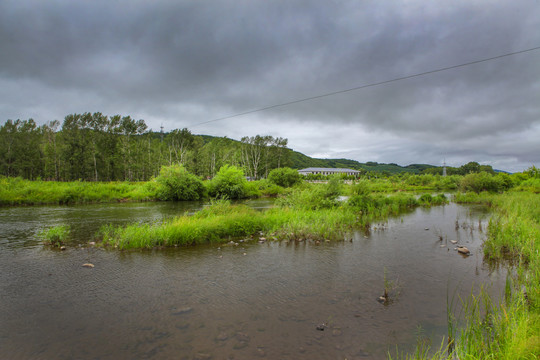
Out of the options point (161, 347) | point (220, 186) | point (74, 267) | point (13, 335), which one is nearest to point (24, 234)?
point (74, 267)

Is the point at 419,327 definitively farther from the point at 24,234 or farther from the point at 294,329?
the point at 24,234

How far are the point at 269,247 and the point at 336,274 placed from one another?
456cm

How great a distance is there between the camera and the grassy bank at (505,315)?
419 centimetres

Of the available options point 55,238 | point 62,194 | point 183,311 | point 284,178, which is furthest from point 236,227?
point 284,178

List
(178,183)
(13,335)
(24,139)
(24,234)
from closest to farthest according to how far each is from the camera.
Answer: (13,335) < (24,234) < (178,183) < (24,139)

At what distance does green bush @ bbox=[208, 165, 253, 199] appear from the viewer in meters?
46.0

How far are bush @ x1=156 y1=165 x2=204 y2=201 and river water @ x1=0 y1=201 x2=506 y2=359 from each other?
87.7 feet

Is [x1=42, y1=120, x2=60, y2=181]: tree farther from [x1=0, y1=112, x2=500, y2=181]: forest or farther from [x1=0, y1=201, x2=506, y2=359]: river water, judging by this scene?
[x1=0, y1=201, x2=506, y2=359]: river water

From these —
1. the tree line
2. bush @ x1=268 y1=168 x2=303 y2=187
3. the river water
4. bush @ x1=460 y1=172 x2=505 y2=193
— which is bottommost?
the river water

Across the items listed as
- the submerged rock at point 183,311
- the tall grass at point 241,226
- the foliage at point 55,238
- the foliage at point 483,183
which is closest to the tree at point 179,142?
the tall grass at point 241,226

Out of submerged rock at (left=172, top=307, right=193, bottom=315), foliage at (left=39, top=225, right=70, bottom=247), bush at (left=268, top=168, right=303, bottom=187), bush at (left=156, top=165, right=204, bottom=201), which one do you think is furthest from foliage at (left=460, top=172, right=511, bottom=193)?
foliage at (left=39, top=225, right=70, bottom=247)

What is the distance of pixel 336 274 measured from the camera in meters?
9.83

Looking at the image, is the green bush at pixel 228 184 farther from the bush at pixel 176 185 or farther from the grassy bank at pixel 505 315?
the grassy bank at pixel 505 315

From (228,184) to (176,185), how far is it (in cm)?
915
